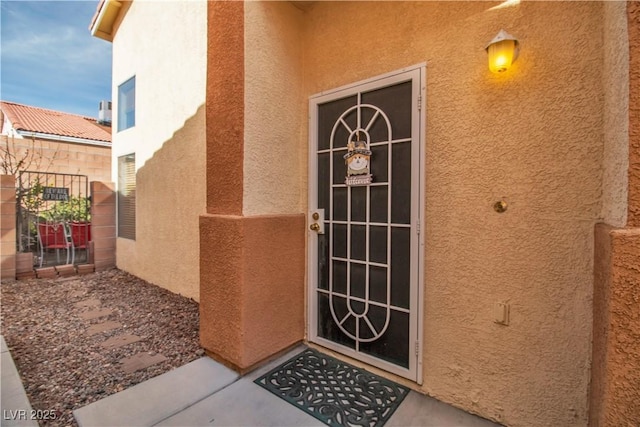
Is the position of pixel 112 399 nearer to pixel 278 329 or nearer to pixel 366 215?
pixel 278 329

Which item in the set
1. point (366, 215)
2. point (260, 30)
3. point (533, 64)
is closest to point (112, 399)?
point (366, 215)

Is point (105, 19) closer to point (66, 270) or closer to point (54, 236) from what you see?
point (54, 236)

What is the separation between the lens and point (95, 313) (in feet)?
16.6

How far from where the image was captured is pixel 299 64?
3787mm

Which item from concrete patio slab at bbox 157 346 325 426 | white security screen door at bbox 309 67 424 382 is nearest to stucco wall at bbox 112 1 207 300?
white security screen door at bbox 309 67 424 382

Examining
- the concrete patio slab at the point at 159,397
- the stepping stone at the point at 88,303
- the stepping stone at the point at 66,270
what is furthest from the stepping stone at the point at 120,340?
the stepping stone at the point at 66,270

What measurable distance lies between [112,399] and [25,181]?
29.3ft

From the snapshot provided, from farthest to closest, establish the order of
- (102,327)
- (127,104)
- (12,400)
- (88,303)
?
(127,104) < (88,303) < (102,327) < (12,400)

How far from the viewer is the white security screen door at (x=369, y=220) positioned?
2.91 meters

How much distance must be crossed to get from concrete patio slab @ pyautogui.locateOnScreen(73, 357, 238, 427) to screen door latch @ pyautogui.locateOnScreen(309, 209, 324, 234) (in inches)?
74.2

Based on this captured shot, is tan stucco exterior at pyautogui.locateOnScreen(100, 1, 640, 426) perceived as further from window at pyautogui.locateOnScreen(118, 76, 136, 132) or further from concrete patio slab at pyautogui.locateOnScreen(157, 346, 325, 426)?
window at pyautogui.locateOnScreen(118, 76, 136, 132)

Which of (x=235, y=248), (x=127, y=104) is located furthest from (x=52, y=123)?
(x=235, y=248)

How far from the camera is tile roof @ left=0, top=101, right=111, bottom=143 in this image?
12180 millimetres

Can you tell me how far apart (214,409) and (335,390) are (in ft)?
3.81
